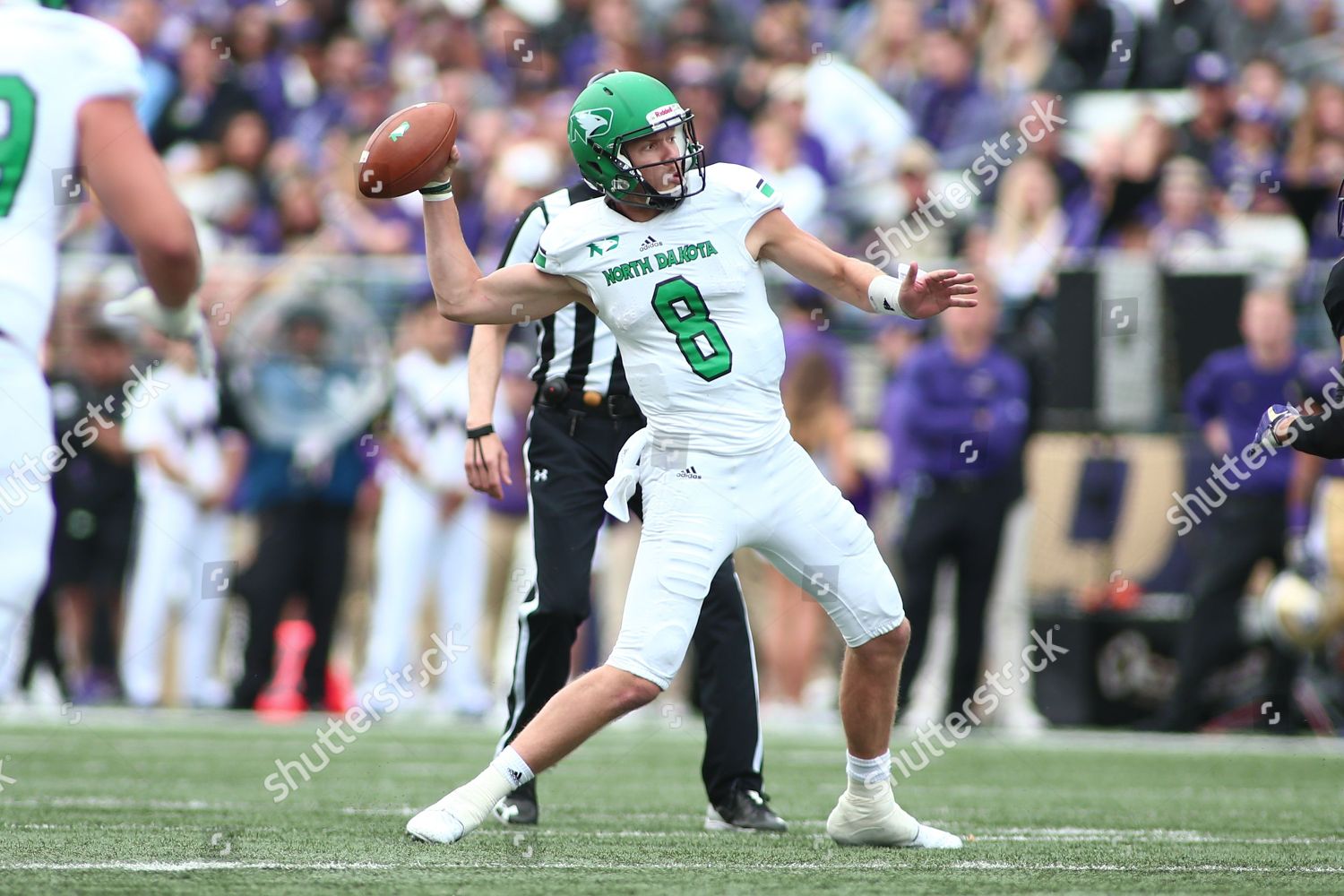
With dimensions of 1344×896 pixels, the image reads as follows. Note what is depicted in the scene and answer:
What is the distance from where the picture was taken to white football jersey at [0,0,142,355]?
361 cm

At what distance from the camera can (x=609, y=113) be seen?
5.01m

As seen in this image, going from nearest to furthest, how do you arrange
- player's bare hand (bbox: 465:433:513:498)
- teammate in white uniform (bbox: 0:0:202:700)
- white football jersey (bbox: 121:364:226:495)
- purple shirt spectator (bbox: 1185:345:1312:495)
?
teammate in white uniform (bbox: 0:0:202:700)
player's bare hand (bbox: 465:433:513:498)
purple shirt spectator (bbox: 1185:345:1312:495)
white football jersey (bbox: 121:364:226:495)

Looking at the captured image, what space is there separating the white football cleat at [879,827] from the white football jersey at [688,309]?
0.98 metres

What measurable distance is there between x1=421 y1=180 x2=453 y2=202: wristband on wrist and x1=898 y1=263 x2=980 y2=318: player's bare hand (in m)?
1.19

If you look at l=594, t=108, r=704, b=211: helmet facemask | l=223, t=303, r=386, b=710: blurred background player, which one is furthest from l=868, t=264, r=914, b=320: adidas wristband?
l=223, t=303, r=386, b=710: blurred background player

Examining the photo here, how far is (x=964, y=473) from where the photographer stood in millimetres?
10266

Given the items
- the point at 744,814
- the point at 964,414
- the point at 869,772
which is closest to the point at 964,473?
the point at 964,414

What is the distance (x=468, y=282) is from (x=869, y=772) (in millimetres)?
1633

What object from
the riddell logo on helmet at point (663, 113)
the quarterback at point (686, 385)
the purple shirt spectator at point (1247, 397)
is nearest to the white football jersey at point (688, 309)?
the quarterback at point (686, 385)

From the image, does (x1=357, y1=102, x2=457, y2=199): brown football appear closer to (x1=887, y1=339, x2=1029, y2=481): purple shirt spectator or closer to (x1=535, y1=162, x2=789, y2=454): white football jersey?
(x1=535, y1=162, x2=789, y2=454): white football jersey

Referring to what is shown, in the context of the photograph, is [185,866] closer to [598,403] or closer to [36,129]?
[36,129]

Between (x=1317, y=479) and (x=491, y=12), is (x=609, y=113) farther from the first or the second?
(x=491, y=12)

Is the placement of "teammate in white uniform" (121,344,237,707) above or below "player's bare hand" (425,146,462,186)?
below

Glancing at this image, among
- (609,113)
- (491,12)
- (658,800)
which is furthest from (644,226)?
(491,12)
